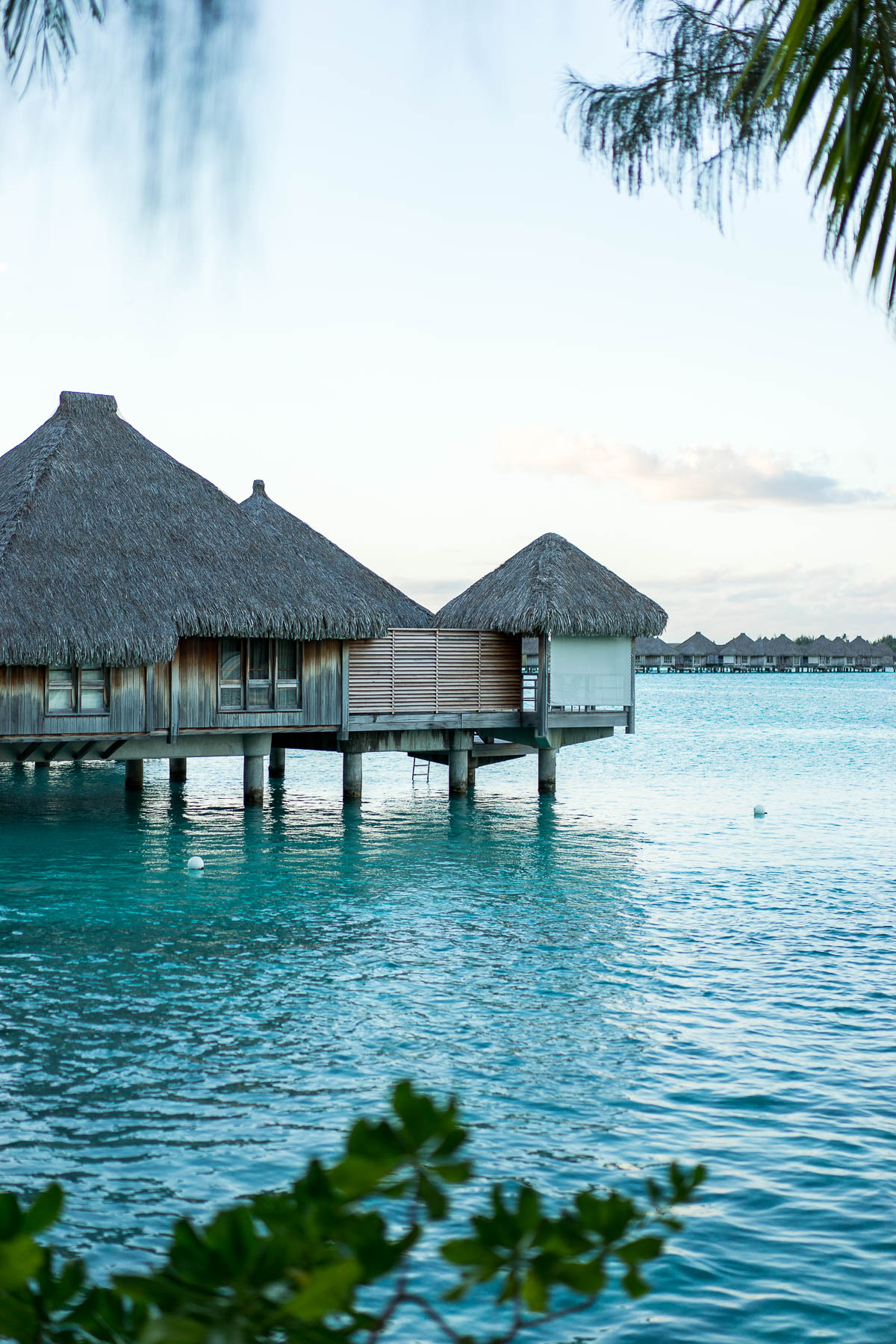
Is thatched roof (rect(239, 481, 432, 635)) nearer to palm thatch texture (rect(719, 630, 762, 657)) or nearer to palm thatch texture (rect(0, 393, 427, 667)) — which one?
palm thatch texture (rect(0, 393, 427, 667))

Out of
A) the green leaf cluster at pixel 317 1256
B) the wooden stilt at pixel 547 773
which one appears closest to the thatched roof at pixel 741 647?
the wooden stilt at pixel 547 773

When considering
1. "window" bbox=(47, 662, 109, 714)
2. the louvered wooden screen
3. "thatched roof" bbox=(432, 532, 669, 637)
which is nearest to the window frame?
"window" bbox=(47, 662, 109, 714)

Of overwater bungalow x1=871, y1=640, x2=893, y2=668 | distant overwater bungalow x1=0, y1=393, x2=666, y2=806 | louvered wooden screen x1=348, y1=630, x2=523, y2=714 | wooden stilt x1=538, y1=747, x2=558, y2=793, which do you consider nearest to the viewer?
distant overwater bungalow x1=0, y1=393, x2=666, y2=806

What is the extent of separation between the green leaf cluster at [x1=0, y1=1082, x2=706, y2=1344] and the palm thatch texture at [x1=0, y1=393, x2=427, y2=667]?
1523cm

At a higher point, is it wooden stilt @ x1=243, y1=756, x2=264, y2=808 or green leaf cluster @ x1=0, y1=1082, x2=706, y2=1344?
green leaf cluster @ x1=0, y1=1082, x2=706, y2=1344

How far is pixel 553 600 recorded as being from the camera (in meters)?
20.5

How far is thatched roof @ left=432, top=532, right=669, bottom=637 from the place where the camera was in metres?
20.5

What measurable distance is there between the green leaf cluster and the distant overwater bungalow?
1525 cm

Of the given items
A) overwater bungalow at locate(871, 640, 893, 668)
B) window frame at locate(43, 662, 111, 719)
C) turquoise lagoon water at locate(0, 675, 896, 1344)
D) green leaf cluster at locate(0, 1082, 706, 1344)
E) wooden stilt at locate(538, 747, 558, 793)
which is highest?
overwater bungalow at locate(871, 640, 893, 668)

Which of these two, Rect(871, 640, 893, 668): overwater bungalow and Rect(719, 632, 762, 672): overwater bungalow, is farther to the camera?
Rect(871, 640, 893, 668): overwater bungalow

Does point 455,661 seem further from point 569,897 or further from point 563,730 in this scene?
point 569,897

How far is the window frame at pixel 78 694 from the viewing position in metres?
16.5

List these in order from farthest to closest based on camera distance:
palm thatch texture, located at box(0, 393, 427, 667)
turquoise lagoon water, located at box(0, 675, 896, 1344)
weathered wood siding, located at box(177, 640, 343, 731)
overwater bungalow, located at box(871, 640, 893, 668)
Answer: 1. overwater bungalow, located at box(871, 640, 893, 668)
2. weathered wood siding, located at box(177, 640, 343, 731)
3. palm thatch texture, located at box(0, 393, 427, 667)
4. turquoise lagoon water, located at box(0, 675, 896, 1344)

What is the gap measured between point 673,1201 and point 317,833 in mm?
17669
